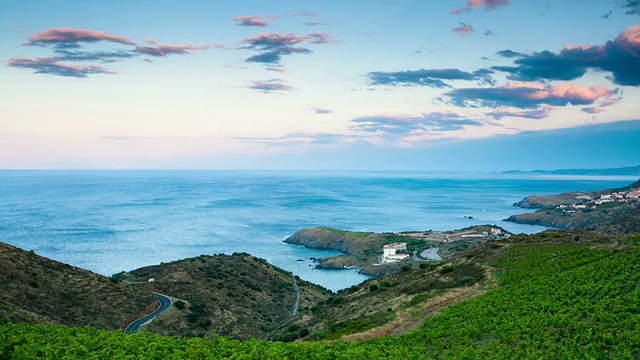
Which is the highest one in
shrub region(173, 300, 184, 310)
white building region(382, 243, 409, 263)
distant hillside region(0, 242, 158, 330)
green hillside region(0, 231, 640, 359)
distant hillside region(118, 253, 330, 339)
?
green hillside region(0, 231, 640, 359)

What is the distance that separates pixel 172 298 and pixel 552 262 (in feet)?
173

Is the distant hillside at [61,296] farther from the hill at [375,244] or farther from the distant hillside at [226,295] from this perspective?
the hill at [375,244]

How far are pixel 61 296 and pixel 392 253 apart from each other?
10593cm

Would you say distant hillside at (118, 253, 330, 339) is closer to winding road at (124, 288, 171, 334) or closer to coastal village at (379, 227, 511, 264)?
winding road at (124, 288, 171, 334)

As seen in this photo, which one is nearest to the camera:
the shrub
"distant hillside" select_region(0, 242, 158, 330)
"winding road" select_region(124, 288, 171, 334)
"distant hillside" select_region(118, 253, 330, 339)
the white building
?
"distant hillside" select_region(0, 242, 158, 330)

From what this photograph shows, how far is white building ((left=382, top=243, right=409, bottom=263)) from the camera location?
135863 millimetres

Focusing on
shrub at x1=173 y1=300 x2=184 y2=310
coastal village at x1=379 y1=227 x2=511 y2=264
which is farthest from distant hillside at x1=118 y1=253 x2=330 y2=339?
coastal village at x1=379 y1=227 x2=511 y2=264

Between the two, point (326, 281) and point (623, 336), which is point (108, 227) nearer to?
point (326, 281)

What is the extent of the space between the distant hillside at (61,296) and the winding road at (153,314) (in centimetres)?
92

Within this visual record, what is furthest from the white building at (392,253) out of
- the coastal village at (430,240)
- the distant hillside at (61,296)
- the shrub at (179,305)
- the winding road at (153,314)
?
the distant hillside at (61,296)

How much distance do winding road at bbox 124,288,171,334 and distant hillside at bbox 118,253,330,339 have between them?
1.03 metres

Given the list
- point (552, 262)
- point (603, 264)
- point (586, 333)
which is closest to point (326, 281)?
point (552, 262)

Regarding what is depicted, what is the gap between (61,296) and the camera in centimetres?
4938

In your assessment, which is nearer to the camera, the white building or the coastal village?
the white building
